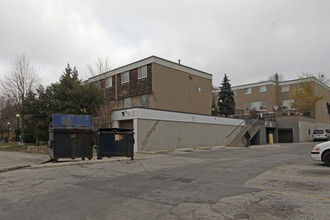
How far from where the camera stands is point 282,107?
5225 centimetres

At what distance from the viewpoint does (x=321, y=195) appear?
6.61 m

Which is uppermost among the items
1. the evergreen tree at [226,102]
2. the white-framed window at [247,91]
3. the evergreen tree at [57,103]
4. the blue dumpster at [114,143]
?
the white-framed window at [247,91]

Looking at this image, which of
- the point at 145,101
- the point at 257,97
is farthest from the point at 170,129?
the point at 257,97

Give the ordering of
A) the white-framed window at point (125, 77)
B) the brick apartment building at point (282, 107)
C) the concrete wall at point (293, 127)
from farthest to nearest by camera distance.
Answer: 1. the brick apartment building at point (282, 107)
2. the concrete wall at point (293, 127)
3. the white-framed window at point (125, 77)

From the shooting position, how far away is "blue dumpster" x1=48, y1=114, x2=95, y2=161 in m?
13.8

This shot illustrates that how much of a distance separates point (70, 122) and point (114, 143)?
268 centimetres

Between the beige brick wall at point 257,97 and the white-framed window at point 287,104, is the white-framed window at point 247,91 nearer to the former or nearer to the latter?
the beige brick wall at point 257,97

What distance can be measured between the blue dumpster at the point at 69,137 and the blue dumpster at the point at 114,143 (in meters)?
0.56

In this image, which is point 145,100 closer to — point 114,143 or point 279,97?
point 114,143

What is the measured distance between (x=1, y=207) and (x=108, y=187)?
111 inches

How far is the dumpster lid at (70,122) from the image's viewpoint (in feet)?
46.3

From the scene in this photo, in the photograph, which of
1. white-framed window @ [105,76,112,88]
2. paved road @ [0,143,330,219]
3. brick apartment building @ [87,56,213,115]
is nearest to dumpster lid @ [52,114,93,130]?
paved road @ [0,143,330,219]

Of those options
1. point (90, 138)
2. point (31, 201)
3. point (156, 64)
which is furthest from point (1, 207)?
point (156, 64)

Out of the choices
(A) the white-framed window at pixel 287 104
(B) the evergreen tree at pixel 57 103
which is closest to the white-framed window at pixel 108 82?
(B) the evergreen tree at pixel 57 103
